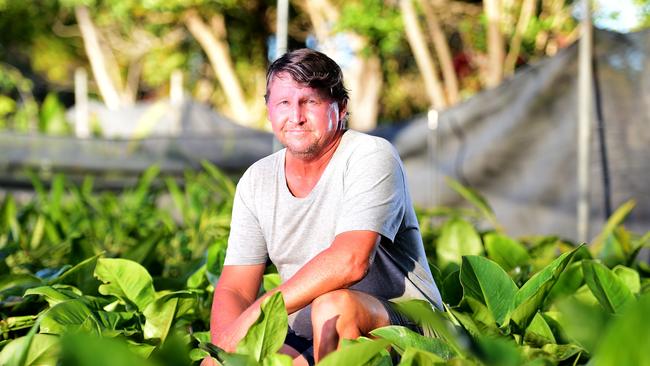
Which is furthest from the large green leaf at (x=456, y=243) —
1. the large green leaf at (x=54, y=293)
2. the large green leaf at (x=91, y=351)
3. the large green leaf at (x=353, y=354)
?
the large green leaf at (x=91, y=351)

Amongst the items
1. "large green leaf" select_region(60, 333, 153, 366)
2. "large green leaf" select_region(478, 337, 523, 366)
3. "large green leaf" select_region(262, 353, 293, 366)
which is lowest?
"large green leaf" select_region(262, 353, 293, 366)

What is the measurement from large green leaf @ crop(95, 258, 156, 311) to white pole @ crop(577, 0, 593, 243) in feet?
10.8

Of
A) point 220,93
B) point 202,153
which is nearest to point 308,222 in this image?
point 202,153

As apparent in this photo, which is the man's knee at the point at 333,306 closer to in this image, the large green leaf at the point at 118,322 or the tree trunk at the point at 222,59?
the large green leaf at the point at 118,322

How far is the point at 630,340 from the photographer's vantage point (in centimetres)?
128

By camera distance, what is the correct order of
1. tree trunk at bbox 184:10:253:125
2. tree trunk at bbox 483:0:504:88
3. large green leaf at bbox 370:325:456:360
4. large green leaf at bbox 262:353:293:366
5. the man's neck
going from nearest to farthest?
large green leaf at bbox 262:353:293:366
large green leaf at bbox 370:325:456:360
the man's neck
tree trunk at bbox 483:0:504:88
tree trunk at bbox 184:10:253:125

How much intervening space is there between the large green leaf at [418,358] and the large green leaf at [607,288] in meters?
0.71

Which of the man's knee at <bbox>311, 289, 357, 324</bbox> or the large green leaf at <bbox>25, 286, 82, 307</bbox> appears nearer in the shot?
the man's knee at <bbox>311, 289, 357, 324</bbox>

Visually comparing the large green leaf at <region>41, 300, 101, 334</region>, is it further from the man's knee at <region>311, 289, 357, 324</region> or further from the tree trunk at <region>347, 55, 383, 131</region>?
the tree trunk at <region>347, 55, 383, 131</region>

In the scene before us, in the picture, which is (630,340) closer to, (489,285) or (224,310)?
(489,285)

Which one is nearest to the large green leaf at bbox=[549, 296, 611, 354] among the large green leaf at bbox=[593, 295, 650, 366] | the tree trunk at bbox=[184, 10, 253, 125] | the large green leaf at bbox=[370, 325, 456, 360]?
the large green leaf at bbox=[593, 295, 650, 366]

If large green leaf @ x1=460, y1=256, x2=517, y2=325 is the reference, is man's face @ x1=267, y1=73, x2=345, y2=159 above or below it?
above

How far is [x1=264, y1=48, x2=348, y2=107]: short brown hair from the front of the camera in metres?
2.59

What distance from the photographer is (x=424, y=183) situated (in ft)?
21.6
